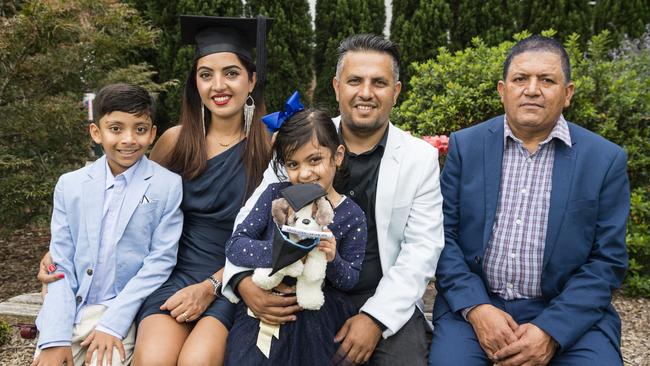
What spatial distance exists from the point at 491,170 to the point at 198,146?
1.58m

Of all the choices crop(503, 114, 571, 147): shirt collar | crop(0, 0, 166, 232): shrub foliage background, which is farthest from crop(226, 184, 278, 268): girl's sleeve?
crop(0, 0, 166, 232): shrub foliage background

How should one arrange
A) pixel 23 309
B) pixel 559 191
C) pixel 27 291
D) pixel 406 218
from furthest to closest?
pixel 27 291, pixel 23 309, pixel 406 218, pixel 559 191

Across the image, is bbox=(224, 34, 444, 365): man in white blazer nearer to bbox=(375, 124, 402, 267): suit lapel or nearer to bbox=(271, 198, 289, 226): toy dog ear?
bbox=(375, 124, 402, 267): suit lapel

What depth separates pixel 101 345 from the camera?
2682mm

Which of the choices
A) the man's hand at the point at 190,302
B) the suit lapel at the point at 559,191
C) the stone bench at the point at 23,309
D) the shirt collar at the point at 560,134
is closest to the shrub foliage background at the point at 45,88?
the stone bench at the point at 23,309

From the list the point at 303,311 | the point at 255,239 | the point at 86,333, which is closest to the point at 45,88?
the point at 86,333

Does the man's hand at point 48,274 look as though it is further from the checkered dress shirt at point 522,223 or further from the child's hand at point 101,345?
the checkered dress shirt at point 522,223

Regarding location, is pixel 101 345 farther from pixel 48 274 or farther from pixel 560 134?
pixel 560 134

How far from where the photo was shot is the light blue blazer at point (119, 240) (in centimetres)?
279

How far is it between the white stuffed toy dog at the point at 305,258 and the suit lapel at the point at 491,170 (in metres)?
0.91

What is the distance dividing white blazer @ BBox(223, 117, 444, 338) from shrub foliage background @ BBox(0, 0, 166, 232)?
298 centimetres

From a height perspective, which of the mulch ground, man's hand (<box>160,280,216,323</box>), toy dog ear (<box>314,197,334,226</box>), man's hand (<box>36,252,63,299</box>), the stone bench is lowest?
the mulch ground

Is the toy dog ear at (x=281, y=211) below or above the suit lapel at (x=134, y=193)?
above

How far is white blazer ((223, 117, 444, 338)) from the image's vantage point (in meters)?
2.73
